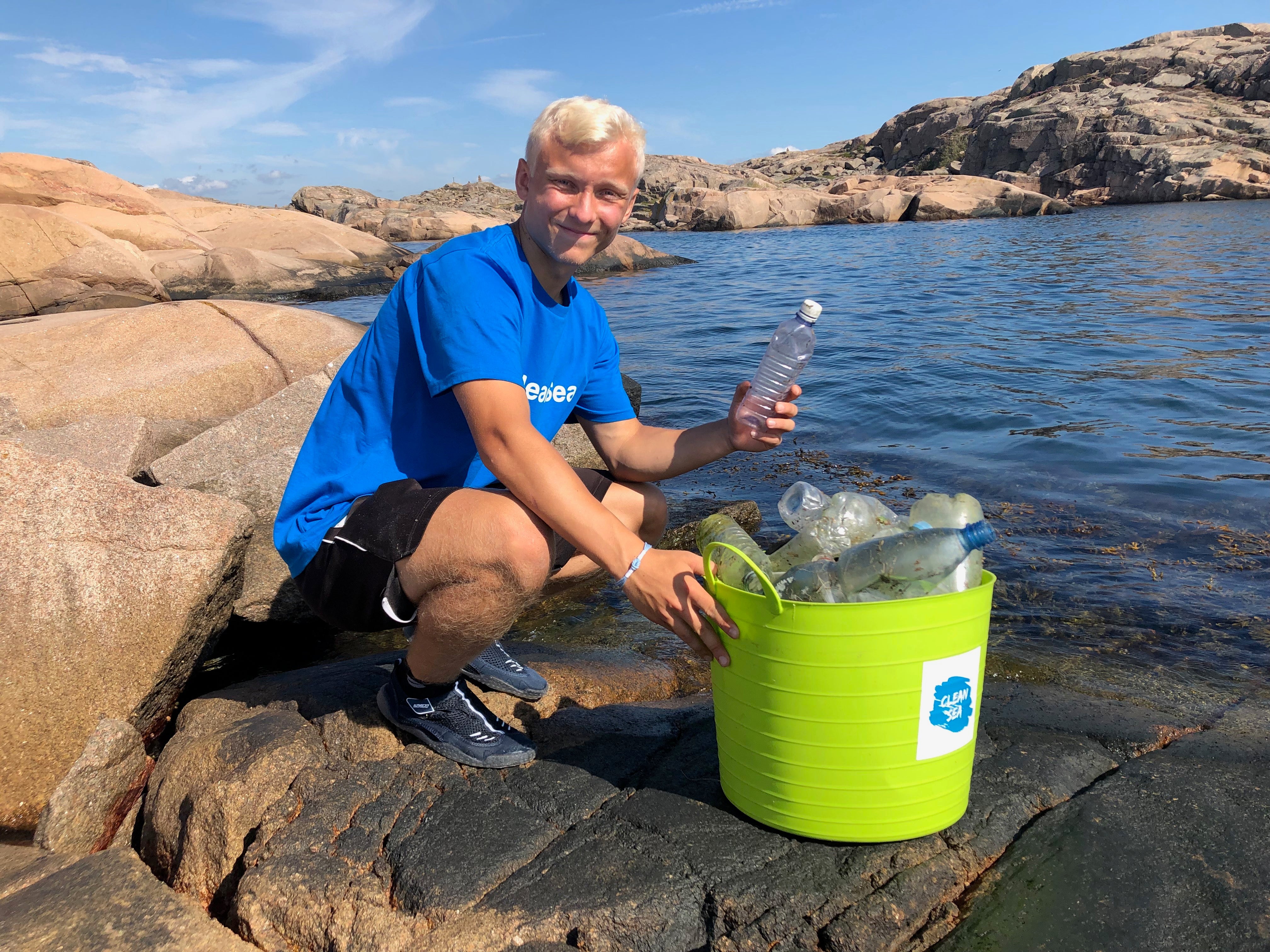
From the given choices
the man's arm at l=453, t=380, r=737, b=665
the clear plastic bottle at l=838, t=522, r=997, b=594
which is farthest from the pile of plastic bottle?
the man's arm at l=453, t=380, r=737, b=665

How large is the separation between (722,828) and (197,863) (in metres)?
1.50

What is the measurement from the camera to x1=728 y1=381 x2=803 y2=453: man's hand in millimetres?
2922

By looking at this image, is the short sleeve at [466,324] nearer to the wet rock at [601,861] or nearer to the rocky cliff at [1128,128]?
the wet rock at [601,861]

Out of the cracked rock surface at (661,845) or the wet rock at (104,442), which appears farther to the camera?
the wet rock at (104,442)

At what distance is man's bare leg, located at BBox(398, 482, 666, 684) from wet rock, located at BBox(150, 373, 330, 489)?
8.09 ft

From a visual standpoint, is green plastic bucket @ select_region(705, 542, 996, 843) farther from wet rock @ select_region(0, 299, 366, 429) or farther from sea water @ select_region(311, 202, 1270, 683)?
wet rock @ select_region(0, 299, 366, 429)

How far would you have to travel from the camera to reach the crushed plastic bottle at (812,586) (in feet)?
7.55

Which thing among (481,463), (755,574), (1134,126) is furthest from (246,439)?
(1134,126)

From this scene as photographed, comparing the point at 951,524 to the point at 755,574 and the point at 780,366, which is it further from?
the point at 780,366

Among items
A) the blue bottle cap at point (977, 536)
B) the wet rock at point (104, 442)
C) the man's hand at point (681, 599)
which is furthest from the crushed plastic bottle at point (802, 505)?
the wet rock at point (104, 442)

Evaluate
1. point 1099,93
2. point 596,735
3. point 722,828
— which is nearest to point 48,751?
point 596,735

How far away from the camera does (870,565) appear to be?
7.53ft

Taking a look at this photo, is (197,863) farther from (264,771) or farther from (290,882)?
(290,882)

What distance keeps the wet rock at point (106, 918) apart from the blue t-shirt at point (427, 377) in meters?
0.97
